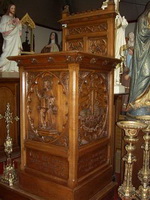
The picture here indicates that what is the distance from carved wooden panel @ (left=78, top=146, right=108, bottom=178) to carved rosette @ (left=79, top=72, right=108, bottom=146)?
11 centimetres

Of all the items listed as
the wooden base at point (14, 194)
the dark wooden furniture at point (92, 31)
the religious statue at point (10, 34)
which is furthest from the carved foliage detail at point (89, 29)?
the religious statue at point (10, 34)

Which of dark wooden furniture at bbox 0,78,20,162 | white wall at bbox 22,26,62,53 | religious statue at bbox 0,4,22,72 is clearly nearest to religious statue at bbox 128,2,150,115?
dark wooden furniture at bbox 0,78,20,162

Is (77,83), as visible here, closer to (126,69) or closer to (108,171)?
(108,171)

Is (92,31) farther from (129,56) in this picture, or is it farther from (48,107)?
(129,56)

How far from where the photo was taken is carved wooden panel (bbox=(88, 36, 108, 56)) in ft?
6.63

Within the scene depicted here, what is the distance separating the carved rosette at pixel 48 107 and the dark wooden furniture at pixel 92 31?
0.57 m

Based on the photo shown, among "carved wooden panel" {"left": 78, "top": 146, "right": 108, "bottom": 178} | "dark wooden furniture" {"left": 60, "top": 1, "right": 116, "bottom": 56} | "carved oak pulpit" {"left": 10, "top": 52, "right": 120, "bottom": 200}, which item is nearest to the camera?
"carved oak pulpit" {"left": 10, "top": 52, "right": 120, "bottom": 200}

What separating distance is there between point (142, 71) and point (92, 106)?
56.6 inches

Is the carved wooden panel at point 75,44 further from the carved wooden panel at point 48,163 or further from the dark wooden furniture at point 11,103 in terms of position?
the dark wooden furniture at point 11,103

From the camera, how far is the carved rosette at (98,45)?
2.02m

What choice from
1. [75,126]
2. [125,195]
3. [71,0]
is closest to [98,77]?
[75,126]

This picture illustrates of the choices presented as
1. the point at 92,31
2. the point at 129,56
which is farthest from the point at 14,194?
the point at 129,56

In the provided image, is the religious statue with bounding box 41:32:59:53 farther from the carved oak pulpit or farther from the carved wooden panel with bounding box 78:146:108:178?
the carved wooden panel with bounding box 78:146:108:178

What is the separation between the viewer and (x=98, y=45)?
207cm
